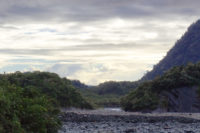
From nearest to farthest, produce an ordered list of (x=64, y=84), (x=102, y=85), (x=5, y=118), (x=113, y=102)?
(x=5, y=118)
(x=64, y=84)
(x=113, y=102)
(x=102, y=85)

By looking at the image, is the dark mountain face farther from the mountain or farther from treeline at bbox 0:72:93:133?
treeline at bbox 0:72:93:133

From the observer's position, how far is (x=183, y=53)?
135 m

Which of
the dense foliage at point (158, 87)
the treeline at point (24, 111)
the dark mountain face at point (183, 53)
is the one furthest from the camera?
the dark mountain face at point (183, 53)

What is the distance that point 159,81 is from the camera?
38.4m

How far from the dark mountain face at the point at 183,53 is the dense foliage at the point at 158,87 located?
8806cm

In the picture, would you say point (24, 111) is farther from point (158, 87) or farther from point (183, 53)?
point (183, 53)

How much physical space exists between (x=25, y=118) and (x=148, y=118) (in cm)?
1589

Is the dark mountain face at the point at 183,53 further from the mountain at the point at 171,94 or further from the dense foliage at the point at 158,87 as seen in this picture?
the mountain at the point at 171,94

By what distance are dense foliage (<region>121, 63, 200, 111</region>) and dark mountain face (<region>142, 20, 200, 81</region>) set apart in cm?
8806

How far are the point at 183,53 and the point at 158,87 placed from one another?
98617mm

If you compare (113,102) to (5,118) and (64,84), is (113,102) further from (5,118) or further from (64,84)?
(5,118)

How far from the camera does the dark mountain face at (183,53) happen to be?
425 ft

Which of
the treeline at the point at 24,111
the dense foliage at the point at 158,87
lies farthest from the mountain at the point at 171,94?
the treeline at the point at 24,111

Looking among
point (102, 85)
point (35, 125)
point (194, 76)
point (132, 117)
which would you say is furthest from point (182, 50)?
point (35, 125)
